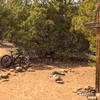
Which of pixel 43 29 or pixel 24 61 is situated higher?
pixel 43 29

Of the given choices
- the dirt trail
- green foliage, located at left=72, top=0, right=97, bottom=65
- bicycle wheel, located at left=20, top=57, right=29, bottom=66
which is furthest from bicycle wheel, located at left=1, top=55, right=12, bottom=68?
green foliage, located at left=72, top=0, right=97, bottom=65

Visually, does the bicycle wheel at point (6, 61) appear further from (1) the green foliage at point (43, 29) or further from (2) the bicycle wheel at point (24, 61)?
(1) the green foliage at point (43, 29)

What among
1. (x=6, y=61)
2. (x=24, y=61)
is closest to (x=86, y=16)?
(x=24, y=61)

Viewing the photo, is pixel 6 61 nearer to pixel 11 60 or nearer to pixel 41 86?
pixel 11 60

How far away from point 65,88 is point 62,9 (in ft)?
31.6

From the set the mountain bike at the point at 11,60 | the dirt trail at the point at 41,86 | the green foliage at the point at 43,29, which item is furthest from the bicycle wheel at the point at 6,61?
the green foliage at the point at 43,29

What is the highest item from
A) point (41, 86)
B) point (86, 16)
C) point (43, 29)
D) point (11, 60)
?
point (86, 16)

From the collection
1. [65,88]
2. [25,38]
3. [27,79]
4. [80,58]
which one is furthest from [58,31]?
[65,88]

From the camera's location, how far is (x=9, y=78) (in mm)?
10258

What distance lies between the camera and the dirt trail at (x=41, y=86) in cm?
753

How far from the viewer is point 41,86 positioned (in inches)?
353

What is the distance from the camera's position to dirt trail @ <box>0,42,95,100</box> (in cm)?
753

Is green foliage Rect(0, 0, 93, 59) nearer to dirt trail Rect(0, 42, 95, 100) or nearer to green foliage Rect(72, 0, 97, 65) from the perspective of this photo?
green foliage Rect(72, 0, 97, 65)

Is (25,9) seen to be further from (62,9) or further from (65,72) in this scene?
(65,72)
